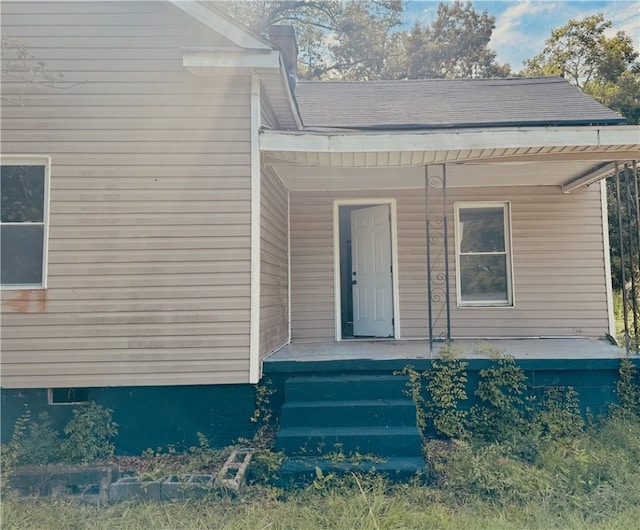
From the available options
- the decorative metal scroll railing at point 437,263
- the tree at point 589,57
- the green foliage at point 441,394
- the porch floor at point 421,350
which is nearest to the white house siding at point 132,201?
the porch floor at point 421,350

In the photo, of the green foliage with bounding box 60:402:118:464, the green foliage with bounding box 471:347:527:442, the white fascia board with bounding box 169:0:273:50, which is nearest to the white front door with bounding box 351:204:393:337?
the green foliage with bounding box 471:347:527:442

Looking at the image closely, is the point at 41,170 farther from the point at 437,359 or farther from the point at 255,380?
the point at 437,359

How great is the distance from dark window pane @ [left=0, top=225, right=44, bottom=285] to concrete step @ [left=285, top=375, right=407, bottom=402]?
101 inches

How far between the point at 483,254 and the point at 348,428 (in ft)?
11.3

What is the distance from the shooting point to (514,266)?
599 cm

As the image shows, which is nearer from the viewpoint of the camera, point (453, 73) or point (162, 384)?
point (162, 384)

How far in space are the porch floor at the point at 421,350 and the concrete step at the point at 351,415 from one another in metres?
0.50

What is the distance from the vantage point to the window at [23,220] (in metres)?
4.00

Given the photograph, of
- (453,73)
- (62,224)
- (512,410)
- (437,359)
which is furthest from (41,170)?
(453,73)

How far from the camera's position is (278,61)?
3885 mm

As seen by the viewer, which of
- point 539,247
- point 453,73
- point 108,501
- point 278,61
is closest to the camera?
point 108,501

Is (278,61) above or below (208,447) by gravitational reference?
above

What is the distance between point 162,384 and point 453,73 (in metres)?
19.4

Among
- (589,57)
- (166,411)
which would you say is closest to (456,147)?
(166,411)
